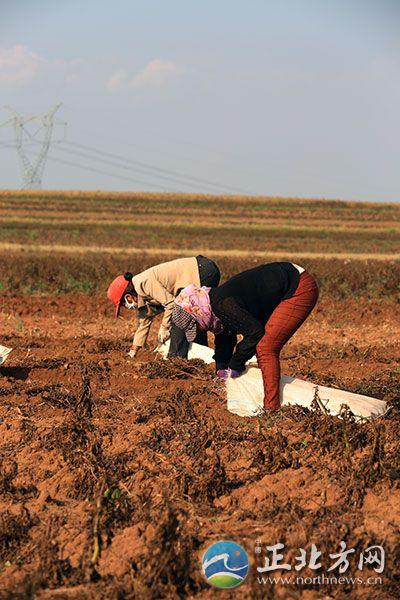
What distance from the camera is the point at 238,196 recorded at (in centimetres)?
5616

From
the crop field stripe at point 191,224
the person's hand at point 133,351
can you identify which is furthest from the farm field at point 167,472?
the crop field stripe at point 191,224

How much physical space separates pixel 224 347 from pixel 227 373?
0.20 meters

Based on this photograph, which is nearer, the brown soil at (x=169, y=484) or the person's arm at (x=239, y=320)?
the brown soil at (x=169, y=484)

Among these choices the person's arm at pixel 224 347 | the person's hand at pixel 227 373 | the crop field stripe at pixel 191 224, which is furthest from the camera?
the crop field stripe at pixel 191 224

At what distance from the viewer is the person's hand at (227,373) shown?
6066mm

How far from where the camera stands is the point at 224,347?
6.51m

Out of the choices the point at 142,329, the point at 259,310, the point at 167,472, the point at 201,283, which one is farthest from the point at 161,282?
the point at 167,472

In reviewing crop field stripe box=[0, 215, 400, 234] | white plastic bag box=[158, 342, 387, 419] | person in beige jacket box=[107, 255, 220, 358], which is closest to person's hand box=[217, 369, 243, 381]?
white plastic bag box=[158, 342, 387, 419]

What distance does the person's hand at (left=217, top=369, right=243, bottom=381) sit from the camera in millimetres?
6066

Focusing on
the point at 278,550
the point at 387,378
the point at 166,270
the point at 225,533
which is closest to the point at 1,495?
the point at 225,533

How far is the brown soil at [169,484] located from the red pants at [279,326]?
0.93ft

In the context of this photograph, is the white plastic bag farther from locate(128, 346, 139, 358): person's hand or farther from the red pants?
locate(128, 346, 139, 358): person's hand

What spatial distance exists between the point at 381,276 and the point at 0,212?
3067 cm

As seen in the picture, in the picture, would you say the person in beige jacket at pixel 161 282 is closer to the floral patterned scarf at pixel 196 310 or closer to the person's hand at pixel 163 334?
the person's hand at pixel 163 334
